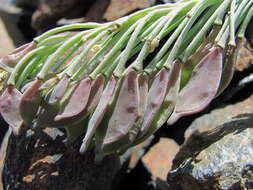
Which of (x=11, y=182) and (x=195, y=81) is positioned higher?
(x=195, y=81)

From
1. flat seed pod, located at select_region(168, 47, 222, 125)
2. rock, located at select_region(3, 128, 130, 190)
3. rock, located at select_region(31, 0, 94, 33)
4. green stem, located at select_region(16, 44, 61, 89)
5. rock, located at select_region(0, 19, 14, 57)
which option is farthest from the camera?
rock, located at select_region(0, 19, 14, 57)

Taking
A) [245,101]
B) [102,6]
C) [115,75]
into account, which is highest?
[115,75]

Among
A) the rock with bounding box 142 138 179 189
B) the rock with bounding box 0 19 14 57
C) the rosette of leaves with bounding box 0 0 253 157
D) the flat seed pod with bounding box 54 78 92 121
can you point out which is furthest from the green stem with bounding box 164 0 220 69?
the rock with bounding box 0 19 14 57

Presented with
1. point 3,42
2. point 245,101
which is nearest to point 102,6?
point 3,42

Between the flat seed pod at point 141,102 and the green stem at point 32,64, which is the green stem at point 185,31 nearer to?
the flat seed pod at point 141,102

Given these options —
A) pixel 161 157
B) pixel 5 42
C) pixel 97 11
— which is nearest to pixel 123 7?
pixel 97 11

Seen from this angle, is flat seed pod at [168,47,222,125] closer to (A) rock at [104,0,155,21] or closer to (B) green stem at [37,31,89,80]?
(B) green stem at [37,31,89,80]

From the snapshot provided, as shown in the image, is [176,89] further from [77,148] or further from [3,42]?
[3,42]
